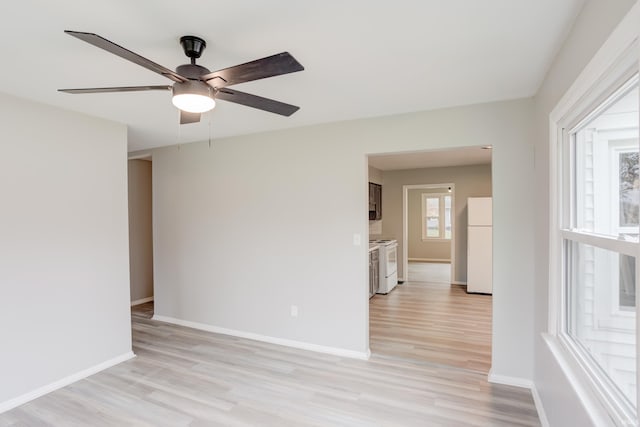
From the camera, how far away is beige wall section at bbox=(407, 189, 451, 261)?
9.84 metres

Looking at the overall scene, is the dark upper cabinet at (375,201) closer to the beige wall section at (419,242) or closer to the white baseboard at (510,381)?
the beige wall section at (419,242)

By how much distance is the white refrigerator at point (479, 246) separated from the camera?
5.88 meters

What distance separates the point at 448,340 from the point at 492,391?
1064 mm

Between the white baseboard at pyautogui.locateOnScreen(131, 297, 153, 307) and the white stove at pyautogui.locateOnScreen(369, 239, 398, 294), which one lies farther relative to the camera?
the white stove at pyautogui.locateOnScreen(369, 239, 398, 294)

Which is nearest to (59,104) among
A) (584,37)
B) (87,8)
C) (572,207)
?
(87,8)

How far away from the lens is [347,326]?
132 inches

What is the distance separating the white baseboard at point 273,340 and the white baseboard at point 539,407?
54.4 inches

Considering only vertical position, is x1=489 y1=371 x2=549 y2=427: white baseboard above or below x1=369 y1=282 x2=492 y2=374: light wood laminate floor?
above

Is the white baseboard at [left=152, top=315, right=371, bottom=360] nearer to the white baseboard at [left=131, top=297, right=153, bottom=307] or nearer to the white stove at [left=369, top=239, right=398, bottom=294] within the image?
the white baseboard at [left=131, top=297, right=153, bottom=307]

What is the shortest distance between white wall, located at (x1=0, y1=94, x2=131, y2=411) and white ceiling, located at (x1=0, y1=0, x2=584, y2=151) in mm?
365

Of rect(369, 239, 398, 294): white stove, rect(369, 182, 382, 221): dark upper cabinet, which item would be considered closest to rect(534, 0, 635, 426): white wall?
rect(369, 239, 398, 294): white stove

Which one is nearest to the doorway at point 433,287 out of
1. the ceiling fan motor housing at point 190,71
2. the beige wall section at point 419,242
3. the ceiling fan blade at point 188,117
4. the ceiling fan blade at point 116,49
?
the beige wall section at point 419,242

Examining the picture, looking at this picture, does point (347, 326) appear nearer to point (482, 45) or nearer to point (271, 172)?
point (271, 172)

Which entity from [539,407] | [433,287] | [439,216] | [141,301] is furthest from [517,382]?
[439,216]
